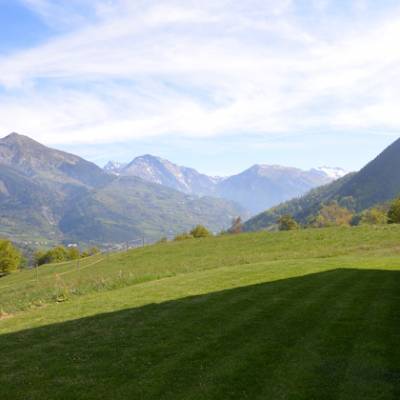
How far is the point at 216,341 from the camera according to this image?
16719 mm

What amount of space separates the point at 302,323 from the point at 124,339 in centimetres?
723

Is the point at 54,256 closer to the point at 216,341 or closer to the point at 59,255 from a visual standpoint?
the point at 59,255

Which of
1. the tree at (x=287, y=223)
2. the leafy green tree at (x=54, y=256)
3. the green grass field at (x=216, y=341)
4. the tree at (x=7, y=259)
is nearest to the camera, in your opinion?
the green grass field at (x=216, y=341)

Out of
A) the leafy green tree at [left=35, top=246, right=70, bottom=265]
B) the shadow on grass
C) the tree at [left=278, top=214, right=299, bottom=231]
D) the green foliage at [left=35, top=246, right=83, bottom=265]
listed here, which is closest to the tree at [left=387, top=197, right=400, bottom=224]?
the tree at [left=278, top=214, right=299, bottom=231]

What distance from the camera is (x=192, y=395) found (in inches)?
467

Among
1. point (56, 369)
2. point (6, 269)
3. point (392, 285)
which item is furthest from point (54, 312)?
point (6, 269)

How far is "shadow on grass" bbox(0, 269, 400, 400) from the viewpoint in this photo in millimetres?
12398

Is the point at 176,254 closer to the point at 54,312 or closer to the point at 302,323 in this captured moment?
the point at 54,312

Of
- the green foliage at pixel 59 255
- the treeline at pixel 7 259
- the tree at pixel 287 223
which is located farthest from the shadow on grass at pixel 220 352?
the green foliage at pixel 59 255

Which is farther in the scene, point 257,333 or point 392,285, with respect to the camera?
point 392,285

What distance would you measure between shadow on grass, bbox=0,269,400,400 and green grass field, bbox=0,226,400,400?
40 mm

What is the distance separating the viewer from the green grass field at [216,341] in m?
12.6

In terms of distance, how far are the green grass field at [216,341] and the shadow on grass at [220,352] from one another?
4 cm

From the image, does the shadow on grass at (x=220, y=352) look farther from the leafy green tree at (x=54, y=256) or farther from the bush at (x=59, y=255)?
the leafy green tree at (x=54, y=256)
